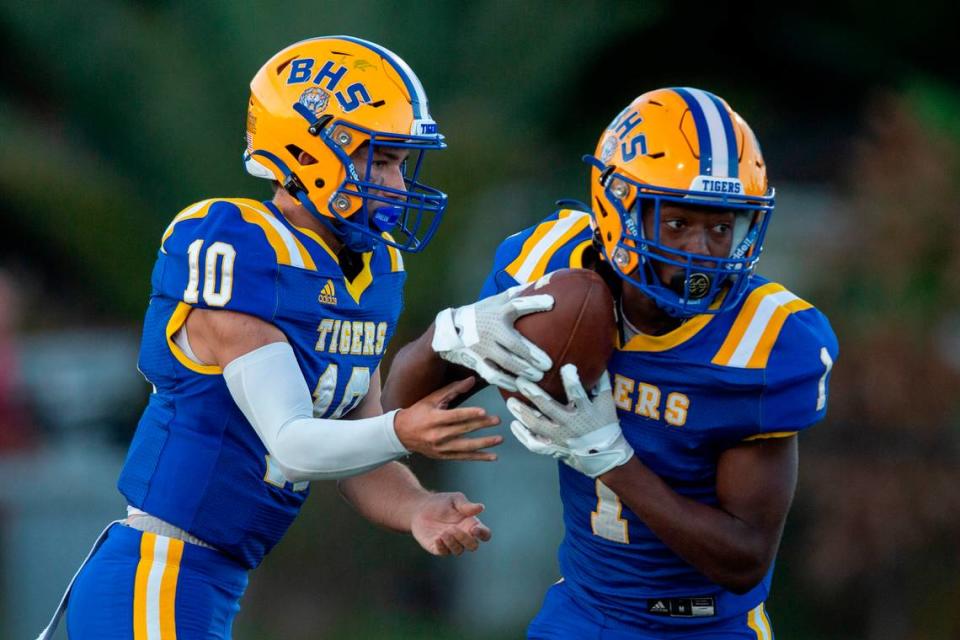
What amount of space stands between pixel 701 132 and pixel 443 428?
1.06m

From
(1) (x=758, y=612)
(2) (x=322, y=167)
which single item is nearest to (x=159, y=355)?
(2) (x=322, y=167)

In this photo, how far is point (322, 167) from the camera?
3.85m

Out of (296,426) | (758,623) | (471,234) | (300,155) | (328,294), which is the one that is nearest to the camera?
(296,426)

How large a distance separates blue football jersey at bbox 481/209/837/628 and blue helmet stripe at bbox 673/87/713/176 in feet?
1.27

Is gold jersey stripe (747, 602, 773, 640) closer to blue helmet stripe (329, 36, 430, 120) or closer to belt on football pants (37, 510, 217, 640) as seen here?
belt on football pants (37, 510, 217, 640)

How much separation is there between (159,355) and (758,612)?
1.77 meters

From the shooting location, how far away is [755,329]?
373cm

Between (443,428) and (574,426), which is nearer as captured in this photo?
(443,428)

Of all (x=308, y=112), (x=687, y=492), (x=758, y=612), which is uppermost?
(x=308, y=112)

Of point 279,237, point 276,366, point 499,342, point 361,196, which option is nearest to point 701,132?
point 499,342

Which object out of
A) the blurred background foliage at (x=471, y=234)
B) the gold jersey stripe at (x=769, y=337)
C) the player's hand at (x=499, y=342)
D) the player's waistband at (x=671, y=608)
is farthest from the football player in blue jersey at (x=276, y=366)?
the blurred background foliage at (x=471, y=234)

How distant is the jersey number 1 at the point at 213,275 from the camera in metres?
3.54

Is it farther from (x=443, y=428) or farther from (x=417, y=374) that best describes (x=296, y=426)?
(x=417, y=374)

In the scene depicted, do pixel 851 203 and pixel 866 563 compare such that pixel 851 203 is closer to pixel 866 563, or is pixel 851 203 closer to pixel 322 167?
pixel 866 563
